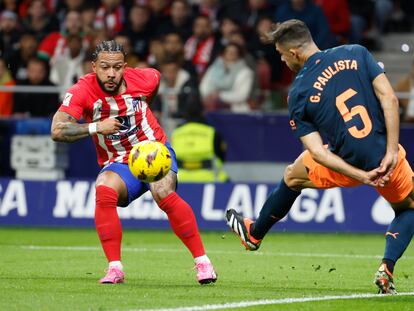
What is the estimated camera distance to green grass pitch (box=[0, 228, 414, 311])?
311 inches

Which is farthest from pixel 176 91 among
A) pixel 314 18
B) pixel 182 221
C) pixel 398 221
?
pixel 398 221

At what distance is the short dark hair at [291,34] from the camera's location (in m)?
8.21

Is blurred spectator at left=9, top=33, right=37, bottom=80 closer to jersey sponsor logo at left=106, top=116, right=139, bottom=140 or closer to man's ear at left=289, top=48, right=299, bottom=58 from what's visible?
jersey sponsor logo at left=106, top=116, right=139, bottom=140

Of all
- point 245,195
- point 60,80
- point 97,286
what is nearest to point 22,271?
point 97,286

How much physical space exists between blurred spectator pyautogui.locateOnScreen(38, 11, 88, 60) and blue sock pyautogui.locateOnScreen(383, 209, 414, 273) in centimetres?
1101

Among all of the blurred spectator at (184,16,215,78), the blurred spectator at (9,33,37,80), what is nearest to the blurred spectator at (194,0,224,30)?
the blurred spectator at (184,16,215,78)

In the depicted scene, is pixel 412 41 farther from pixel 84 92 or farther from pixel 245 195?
pixel 84 92

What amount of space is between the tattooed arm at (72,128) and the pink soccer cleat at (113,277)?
1.06m

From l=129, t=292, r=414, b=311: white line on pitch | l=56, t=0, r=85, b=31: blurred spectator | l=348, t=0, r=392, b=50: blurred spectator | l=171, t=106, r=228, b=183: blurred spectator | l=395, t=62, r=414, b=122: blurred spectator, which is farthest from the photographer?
l=56, t=0, r=85, b=31: blurred spectator

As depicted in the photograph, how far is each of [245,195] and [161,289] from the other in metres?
6.71

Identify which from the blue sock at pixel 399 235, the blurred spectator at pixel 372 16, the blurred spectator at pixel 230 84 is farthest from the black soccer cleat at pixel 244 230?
the blurred spectator at pixel 372 16

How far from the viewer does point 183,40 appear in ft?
61.7

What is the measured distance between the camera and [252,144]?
1669cm

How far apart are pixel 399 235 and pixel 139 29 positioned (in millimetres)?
11309
